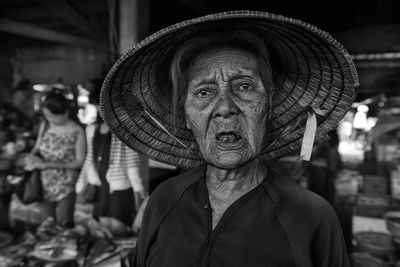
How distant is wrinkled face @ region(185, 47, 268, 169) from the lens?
45.9 inches

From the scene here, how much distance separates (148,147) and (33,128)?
2.42m

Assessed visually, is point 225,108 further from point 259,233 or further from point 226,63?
point 259,233

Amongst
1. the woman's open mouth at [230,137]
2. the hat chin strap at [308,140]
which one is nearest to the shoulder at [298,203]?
the hat chin strap at [308,140]

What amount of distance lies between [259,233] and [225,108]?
480 millimetres

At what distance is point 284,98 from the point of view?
1.58m

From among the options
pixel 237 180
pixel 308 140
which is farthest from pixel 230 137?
pixel 308 140

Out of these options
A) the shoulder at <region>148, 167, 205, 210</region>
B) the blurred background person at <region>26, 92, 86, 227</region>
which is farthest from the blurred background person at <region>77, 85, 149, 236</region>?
the shoulder at <region>148, 167, 205, 210</region>

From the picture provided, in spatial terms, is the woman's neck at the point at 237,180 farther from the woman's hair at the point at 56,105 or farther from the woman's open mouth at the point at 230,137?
the woman's hair at the point at 56,105

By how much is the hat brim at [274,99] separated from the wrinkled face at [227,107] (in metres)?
0.16

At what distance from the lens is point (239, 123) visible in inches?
45.9

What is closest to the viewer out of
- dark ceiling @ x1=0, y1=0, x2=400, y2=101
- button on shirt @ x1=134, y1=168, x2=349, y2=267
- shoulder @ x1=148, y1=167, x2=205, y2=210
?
button on shirt @ x1=134, y1=168, x2=349, y2=267

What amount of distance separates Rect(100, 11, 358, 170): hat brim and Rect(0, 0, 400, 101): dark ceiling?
241cm

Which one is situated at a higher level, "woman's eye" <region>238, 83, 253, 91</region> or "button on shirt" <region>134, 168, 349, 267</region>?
"woman's eye" <region>238, 83, 253, 91</region>

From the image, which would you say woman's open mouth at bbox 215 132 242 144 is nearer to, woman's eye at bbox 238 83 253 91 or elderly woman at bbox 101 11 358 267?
elderly woman at bbox 101 11 358 267
